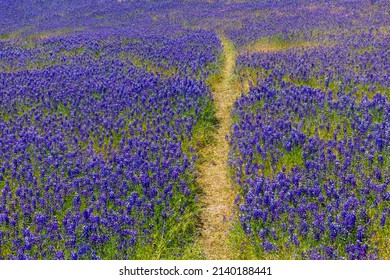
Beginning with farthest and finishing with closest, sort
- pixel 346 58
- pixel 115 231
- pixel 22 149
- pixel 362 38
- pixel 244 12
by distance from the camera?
pixel 244 12, pixel 362 38, pixel 346 58, pixel 22 149, pixel 115 231

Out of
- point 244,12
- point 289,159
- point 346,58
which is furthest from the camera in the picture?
point 244,12

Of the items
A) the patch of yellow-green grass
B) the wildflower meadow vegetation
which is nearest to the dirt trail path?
the wildflower meadow vegetation

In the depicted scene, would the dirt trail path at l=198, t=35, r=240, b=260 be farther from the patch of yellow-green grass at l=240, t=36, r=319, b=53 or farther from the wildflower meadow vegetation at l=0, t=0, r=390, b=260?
the patch of yellow-green grass at l=240, t=36, r=319, b=53

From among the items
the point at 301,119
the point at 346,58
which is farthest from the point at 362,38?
the point at 301,119

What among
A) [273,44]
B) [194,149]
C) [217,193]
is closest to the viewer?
[217,193]

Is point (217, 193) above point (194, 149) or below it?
below

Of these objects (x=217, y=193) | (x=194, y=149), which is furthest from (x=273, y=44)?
(x=217, y=193)

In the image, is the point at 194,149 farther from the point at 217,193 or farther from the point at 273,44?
the point at 273,44

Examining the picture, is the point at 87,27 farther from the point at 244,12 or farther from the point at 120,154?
the point at 120,154
